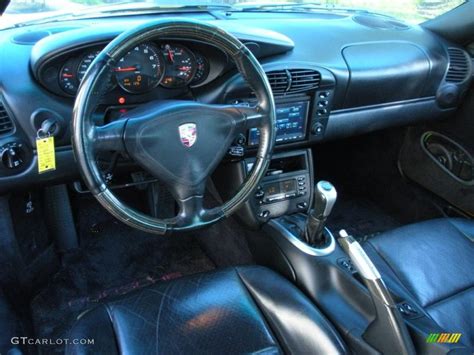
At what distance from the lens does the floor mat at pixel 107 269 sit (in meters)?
2.16

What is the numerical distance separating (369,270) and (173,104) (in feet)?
2.23

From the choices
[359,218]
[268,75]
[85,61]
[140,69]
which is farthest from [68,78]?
[359,218]

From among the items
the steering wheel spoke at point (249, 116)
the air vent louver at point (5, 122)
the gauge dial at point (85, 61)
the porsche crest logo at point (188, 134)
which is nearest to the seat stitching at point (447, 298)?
the steering wheel spoke at point (249, 116)

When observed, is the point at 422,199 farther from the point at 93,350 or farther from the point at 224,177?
the point at 93,350

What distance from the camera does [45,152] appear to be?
1.45 meters

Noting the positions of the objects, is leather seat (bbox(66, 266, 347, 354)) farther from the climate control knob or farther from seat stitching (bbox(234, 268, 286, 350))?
the climate control knob

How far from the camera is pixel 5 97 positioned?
148 cm

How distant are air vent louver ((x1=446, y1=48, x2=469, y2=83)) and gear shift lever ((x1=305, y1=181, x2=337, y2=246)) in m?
1.13

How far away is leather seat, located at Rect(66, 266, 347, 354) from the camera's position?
1.38 metres

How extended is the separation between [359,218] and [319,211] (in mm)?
1359

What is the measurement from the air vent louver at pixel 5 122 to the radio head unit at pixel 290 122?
0.82 meters

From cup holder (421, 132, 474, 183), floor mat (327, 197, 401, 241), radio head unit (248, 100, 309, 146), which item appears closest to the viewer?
radio head unit (248, 100, 309, 146)

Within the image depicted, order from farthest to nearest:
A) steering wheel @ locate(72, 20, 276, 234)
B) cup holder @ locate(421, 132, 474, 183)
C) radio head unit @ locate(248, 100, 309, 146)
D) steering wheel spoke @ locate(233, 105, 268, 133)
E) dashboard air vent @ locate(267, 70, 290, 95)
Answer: cup holder @ locate(421, 132, 474, 183), radio head unit @ locate(248, 100, 309, 146), dashboard air vent @ locate(267, 70, 290, 95), steering wheel spoke @ locate(233, 105, 268, 133), steering wheel @ locate(72, 20, 276, 234)

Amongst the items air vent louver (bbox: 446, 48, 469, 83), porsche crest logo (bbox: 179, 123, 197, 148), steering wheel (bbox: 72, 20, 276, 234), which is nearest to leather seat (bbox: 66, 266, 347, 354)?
steering wheel (bbox: 72, 20, 276, 234)
